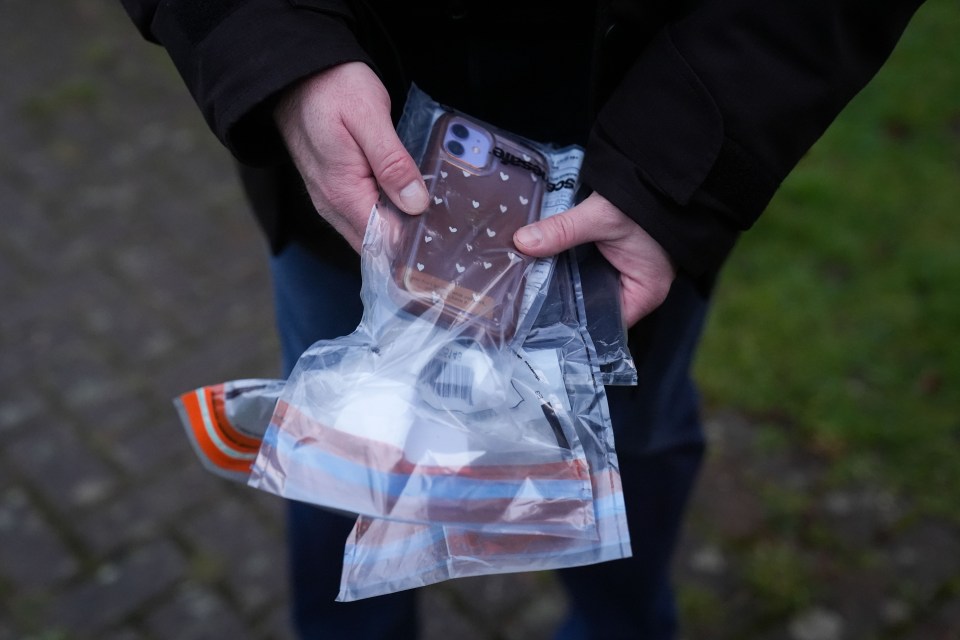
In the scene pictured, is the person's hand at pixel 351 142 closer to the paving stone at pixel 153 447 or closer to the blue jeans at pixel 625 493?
the blue jeans at pixel 625 493

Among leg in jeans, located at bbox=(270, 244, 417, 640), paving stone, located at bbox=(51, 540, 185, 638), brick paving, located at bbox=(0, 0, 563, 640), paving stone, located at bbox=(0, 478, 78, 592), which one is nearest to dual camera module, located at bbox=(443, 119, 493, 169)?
leg in jeans, located at bbox=(270, 244, 417, 640)

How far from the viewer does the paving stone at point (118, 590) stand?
6.41 ft

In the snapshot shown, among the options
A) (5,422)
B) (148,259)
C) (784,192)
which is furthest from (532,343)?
(784,192)

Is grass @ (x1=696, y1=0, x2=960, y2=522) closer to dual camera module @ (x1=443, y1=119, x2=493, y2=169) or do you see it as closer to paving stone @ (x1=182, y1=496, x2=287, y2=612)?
paving stone @ (x1=182, y1=496, x2=287, y2=612)

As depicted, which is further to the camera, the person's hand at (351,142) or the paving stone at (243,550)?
the paving stone at (243,550)

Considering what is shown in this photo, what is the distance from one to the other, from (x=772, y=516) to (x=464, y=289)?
1464 millimetres

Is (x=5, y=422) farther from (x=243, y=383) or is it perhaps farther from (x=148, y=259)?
(x=243, y=383)

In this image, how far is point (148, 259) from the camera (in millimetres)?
2799

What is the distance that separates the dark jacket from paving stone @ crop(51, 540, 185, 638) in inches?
50.6

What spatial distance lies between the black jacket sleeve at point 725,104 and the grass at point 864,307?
1.46m

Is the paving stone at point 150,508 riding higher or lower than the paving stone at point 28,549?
lower

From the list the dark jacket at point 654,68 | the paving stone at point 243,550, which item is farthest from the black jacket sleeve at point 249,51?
the paving stone at point 243,550

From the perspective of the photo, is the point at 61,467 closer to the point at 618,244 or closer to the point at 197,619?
the point at 197,619

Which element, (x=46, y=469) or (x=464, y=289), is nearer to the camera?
(x=464, y=289)
